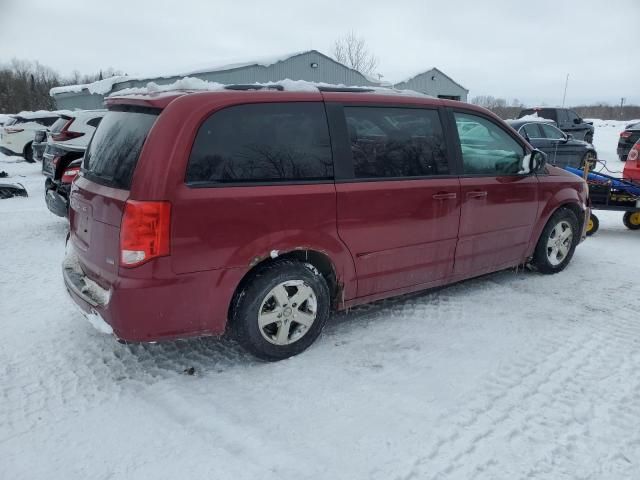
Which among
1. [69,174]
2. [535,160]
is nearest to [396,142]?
[535,160]

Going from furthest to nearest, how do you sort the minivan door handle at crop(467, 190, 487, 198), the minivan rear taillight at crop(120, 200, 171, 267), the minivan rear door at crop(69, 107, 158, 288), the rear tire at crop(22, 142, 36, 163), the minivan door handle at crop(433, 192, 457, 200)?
the rear tire at crop(22, 142, 36, 163) < the minivan door handle at crop(467, 190, 487, 198) < the minivan door handle at crop(433, 192, 457, 200) < the minivan rear door at crop(69, 107, 158, 288) < the minivan rear taillight at crop(120, 200, 171, 267)

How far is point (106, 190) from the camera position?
Answer: 2982 mm

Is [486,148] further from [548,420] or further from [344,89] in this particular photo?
[548,420]

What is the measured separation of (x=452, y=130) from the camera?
404cm

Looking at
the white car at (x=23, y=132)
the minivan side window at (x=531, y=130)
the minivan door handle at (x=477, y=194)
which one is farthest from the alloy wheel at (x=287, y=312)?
the white car at (x=23, y=132)

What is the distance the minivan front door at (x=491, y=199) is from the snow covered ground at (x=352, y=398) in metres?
0.46

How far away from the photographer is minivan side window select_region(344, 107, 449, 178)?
3490mm

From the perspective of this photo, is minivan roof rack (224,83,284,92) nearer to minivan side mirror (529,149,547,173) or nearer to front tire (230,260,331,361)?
front tire (230,260,331,361)

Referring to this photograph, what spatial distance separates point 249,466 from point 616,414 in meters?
2.04

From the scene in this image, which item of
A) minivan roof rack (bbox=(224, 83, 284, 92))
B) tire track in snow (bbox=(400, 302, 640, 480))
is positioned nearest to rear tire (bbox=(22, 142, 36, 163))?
minivan roof rack (bbox=(224, 83, 284, 92))

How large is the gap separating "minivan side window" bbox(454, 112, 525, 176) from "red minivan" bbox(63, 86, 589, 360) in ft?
0.09

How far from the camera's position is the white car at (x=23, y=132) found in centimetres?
1602

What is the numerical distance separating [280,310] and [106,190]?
1.30m

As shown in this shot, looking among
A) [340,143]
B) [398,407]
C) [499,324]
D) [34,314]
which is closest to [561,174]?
[499,324]
